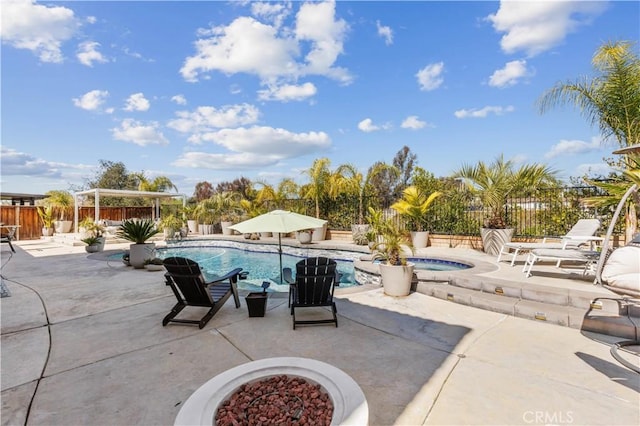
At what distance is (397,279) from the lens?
16.4 feet

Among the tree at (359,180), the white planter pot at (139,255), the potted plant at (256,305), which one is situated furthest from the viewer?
the tree at (359,180)

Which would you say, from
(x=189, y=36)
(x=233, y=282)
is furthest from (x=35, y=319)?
(x=189, y=36)

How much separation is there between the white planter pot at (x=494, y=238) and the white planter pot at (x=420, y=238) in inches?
80.7

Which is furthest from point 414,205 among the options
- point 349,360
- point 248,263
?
point 349,360

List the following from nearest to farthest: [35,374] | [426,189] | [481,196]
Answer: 1. [35,374]
2. [481,196]
3. [426,189]

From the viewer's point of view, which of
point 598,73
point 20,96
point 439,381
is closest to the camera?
point 439,381

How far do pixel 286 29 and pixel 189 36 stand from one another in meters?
3.19

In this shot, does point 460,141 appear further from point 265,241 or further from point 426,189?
point 265,241

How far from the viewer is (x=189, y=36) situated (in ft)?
30.5

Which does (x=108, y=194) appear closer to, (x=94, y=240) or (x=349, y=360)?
(x=94, y=240)

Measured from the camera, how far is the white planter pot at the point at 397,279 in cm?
498

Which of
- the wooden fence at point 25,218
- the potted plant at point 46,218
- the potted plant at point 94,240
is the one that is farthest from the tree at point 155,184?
the potted plant at point 94,240

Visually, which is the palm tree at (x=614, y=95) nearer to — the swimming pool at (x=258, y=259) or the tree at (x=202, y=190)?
the swimming pool at (x=258, y=259)

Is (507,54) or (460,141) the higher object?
(507,54)
